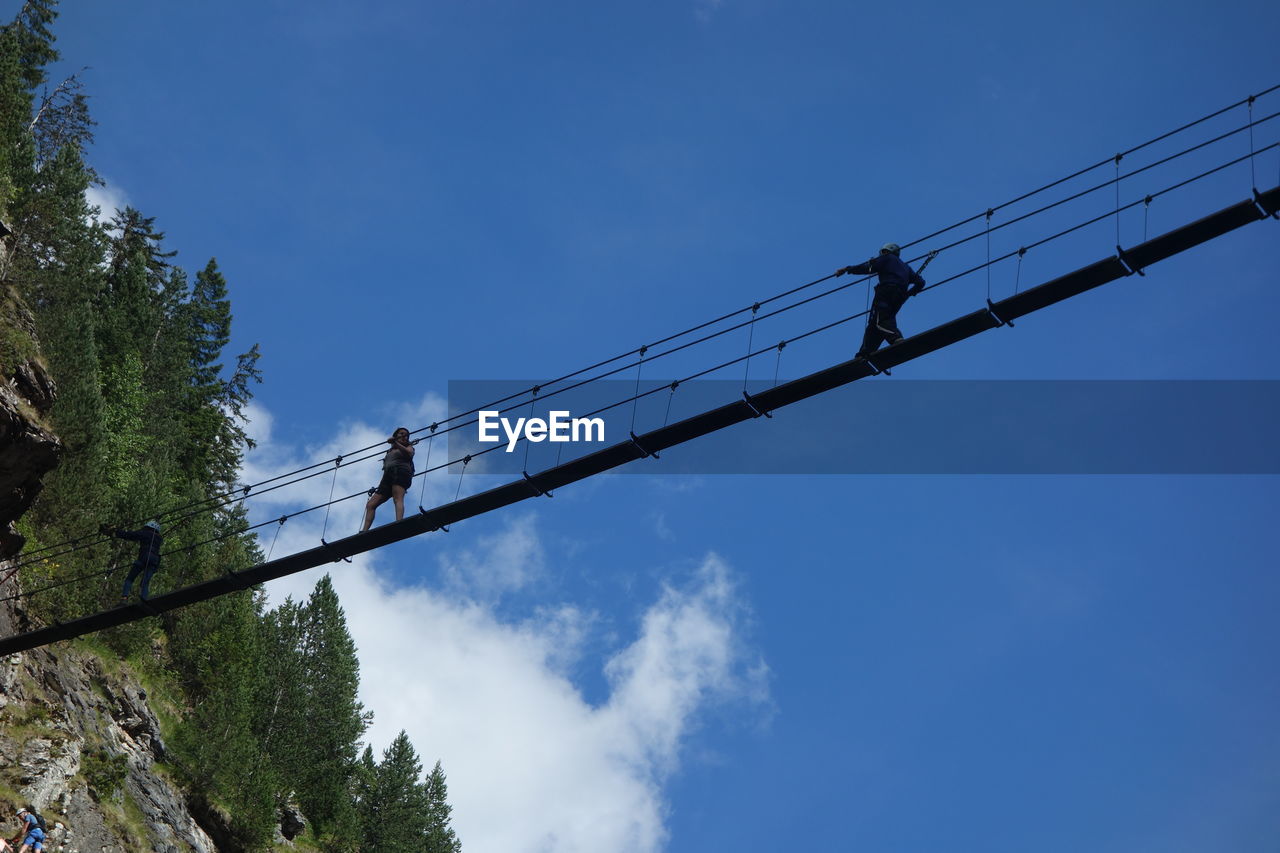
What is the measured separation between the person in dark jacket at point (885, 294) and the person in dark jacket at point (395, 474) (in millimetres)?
6889

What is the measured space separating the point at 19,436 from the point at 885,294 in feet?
58.2

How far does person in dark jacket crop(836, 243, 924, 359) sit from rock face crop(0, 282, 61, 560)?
17.3 meters

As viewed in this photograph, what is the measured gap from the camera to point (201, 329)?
60750 mm

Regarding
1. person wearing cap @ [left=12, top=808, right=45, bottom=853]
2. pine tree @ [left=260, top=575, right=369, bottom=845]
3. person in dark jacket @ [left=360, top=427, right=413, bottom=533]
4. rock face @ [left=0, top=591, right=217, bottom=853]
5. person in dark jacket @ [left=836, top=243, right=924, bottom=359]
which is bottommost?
person wearing cap @ [left=12, top=808, right=45, bottom=853]

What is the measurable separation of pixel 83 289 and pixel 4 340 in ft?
58.1

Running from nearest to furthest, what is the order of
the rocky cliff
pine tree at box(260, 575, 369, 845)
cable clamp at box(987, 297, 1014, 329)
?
cable clamp at box(987, 297, 1014, 329), the rocky cliff, pine tree at box(260, 575, 369, 845)

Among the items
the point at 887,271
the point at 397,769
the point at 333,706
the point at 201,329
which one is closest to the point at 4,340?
the point at 887,271

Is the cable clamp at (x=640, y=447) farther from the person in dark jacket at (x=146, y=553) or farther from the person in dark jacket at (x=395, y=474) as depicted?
the person in dark jacket at (x=146, y=553)

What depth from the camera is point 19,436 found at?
23797mm

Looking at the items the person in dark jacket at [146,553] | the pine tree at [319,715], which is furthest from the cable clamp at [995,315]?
the pine tree at [319,715]

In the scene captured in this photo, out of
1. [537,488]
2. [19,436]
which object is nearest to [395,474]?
[537,488]

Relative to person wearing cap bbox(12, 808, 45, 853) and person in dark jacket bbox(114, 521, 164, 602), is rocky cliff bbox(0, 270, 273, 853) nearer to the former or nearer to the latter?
person wearing cap bbox(12, 808, 45, 853)

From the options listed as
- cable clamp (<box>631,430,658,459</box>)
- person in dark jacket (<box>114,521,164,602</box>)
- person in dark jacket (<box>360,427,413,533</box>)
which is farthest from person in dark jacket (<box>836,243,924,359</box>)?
person in dark jacket (<box>114,521,164,602</box>)

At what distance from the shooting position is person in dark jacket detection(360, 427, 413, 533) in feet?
58.1
